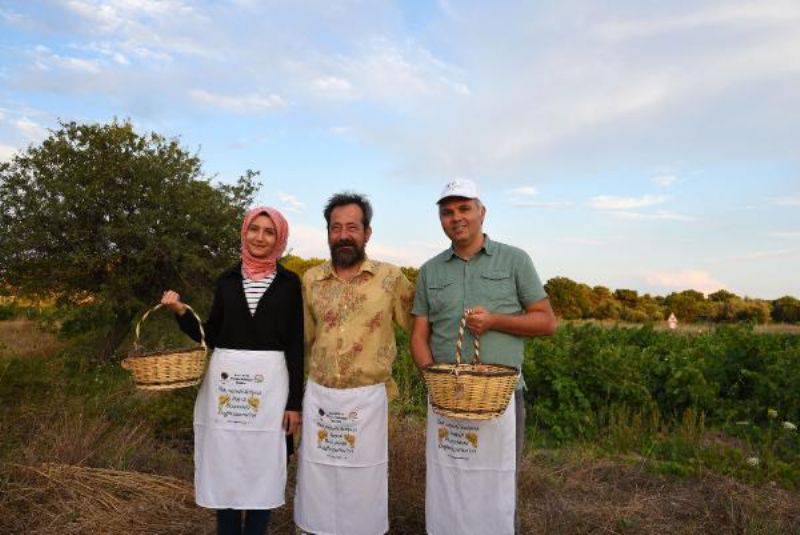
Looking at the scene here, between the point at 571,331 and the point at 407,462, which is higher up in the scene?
the point at 571,331

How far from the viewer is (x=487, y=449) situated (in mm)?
3262

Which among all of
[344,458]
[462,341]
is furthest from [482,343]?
[344,458]

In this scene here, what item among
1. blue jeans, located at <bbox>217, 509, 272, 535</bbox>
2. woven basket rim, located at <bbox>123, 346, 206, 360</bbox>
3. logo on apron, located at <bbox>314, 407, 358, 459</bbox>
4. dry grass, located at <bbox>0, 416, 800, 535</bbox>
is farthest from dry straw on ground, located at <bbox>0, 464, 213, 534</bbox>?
woven basket rim, located at <bbox>123, 346, 206, 360</bbox>

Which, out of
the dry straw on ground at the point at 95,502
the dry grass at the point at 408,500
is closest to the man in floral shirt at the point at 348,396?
the dry grass at the point at 408,500

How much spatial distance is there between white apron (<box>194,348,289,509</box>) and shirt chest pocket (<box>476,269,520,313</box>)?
1.04 meters

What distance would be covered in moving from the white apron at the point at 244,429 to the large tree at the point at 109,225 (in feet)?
33.5

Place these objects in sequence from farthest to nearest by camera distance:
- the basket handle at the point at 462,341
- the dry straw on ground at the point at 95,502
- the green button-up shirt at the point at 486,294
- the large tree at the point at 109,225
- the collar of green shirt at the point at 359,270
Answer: the large tree at the point at 109,225
the dry straw on ground at the point at 95,502
the collar of green shirt at the point at 359,270
the green button-up shirt at the point at 486,294
the basket handle at the point at 462,341

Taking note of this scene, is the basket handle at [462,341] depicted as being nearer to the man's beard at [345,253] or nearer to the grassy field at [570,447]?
the man's beard at [345,253]

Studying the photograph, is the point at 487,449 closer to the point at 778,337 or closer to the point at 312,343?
the point at 312,343

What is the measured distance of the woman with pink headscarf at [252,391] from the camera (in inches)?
133

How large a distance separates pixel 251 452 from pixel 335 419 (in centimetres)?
44

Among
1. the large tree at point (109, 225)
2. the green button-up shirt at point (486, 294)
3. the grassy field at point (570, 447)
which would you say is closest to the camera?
the green button-up shirt at point (486, 294)

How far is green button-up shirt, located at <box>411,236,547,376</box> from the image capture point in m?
3.25

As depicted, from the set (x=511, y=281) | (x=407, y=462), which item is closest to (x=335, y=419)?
(x=511, y=281)
